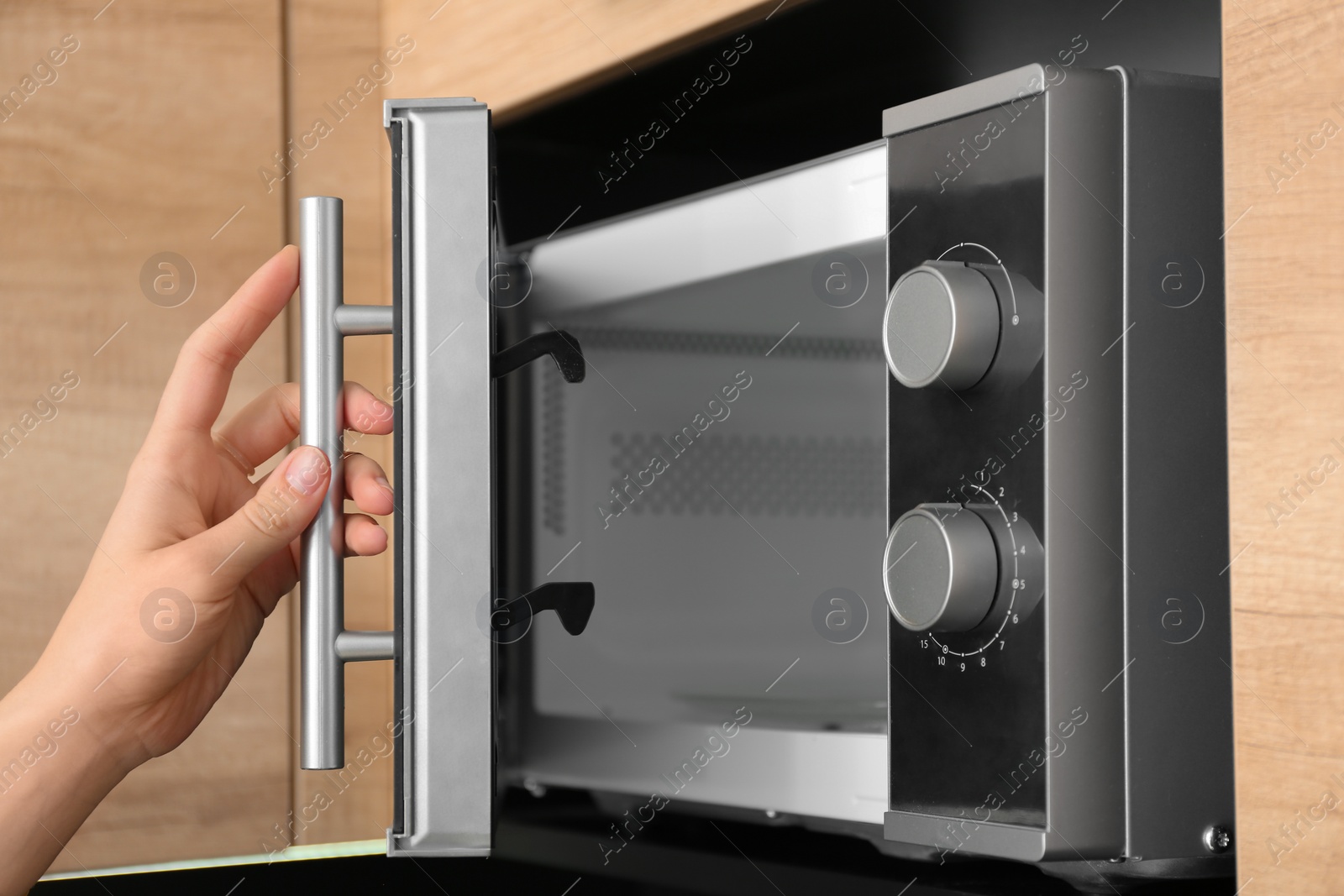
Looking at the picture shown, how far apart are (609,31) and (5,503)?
599 mm

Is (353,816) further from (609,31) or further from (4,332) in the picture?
(609,31)

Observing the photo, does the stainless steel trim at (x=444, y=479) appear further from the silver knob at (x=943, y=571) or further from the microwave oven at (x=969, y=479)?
the silver knob at (x=943, y=571)

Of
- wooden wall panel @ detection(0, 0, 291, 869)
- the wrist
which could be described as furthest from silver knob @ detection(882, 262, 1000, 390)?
wooden wall panel @ detection(0, 0, 291, 869)

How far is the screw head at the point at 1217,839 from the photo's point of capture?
0.45 meters

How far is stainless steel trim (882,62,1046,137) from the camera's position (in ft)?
1.54

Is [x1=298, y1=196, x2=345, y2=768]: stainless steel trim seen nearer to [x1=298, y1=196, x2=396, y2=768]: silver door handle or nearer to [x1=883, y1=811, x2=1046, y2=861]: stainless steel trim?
[x1=298, y1=196, x2=396, y2=768]: silver door handle

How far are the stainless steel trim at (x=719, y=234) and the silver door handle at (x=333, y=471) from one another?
24 centimetres

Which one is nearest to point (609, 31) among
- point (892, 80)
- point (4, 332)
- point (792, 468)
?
point (892, 80)

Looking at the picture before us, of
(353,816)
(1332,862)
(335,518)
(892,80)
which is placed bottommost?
(353,816)

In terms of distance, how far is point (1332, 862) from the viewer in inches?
14.3

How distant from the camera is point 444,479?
51 centimetres

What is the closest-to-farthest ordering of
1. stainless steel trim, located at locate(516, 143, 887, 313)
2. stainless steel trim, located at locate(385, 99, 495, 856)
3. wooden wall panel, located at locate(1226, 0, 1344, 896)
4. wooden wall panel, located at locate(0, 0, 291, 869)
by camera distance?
wooden wall panel, located at locate(1226, 0, 1344, 896)
stainless steel trim, located at locate(385, 99, 495, 856)
stainless steel trim, located at locate(516, 143, 887, 313)
wooden wall panel, located at locate(0, 0, 291, 869)

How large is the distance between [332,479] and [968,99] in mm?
338

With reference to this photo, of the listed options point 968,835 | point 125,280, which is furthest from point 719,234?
point 125,280
